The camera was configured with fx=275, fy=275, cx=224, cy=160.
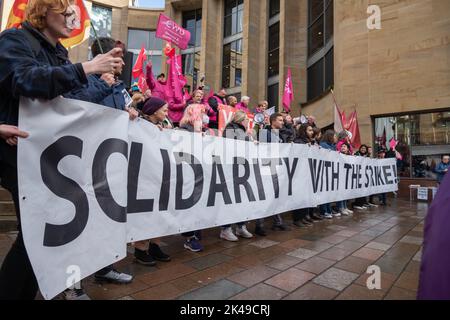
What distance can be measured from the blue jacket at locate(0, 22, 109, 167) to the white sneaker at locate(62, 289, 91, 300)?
1.08 metres

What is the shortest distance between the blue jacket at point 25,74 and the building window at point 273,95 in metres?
19.5

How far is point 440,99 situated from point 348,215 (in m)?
8.08

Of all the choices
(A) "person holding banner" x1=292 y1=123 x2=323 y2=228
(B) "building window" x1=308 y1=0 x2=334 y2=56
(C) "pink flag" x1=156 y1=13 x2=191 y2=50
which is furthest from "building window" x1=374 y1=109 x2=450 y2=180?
(C) "pink flag" x1=156 y1=13 x2=191 y2=50

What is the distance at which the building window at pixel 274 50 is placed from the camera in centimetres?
2052

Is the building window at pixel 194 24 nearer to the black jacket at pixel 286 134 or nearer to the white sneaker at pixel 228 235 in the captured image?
the black jacket at pixel 286 134

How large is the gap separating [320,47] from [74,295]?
1799cm

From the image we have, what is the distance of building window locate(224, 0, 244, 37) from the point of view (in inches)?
906

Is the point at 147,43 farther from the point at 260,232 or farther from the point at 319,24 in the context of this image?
the point at 260,232

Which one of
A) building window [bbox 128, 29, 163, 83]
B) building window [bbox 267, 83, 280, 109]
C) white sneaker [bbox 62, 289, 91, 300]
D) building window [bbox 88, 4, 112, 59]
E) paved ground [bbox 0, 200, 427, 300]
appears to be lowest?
paved ground [bbox 0, 200, 427, 300]

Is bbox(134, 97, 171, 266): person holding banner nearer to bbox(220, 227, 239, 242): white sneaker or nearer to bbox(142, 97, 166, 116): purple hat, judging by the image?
bbox(142, 97, 166, 116): purple hat

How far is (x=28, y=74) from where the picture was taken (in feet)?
4.87

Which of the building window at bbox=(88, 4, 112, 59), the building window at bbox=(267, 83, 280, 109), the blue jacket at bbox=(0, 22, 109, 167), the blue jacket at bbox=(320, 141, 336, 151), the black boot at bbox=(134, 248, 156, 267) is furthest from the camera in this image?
the building window at bbox=(88, 4, 112, 59)

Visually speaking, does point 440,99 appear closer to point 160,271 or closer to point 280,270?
point 280,270

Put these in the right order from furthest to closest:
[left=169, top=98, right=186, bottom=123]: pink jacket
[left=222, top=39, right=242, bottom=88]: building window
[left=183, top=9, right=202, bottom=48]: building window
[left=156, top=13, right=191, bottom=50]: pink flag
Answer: [left=183, top=9, right=202, bottom=48]: building window → [left=222, top=39, right=242, bottom=88]: building window → [left=156, top=13, right=191, bottom=50]: pink flag → [left=169, top=98, right=186, bottom=123]: pink jacket
